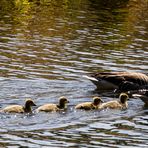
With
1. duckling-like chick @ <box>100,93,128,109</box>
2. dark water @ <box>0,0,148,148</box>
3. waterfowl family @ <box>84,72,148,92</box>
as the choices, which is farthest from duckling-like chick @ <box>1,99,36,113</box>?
waterfowl family @ <box>84,72,148,92</box>

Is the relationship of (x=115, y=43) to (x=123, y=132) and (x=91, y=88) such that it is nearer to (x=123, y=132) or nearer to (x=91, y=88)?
(x=91, y=88)

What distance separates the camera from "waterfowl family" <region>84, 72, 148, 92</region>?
19.9 metres

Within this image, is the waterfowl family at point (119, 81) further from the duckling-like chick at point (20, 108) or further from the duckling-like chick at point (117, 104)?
the duckling-like chick at point (20, 108)

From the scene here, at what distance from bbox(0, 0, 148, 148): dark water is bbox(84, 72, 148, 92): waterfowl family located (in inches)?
16.0

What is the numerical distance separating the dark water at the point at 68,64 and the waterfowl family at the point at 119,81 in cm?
41

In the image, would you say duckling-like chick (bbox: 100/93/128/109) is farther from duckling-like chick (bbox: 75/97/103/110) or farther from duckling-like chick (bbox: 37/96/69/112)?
duckling-like chick (bbox: 37/96/69/112)

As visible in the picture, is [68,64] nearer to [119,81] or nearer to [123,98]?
[119,81]

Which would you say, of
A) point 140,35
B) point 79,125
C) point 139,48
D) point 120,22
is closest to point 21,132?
point 79,125

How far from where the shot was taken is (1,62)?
912 inches

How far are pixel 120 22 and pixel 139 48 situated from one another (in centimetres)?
905

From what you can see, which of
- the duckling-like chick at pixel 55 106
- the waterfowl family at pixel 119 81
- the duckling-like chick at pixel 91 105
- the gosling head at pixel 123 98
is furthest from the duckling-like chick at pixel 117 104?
the waterfowl family at pixel 119 81

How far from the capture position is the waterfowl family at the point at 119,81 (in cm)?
1992

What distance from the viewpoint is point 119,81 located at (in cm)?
2005

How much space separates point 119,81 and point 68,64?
142 inches
